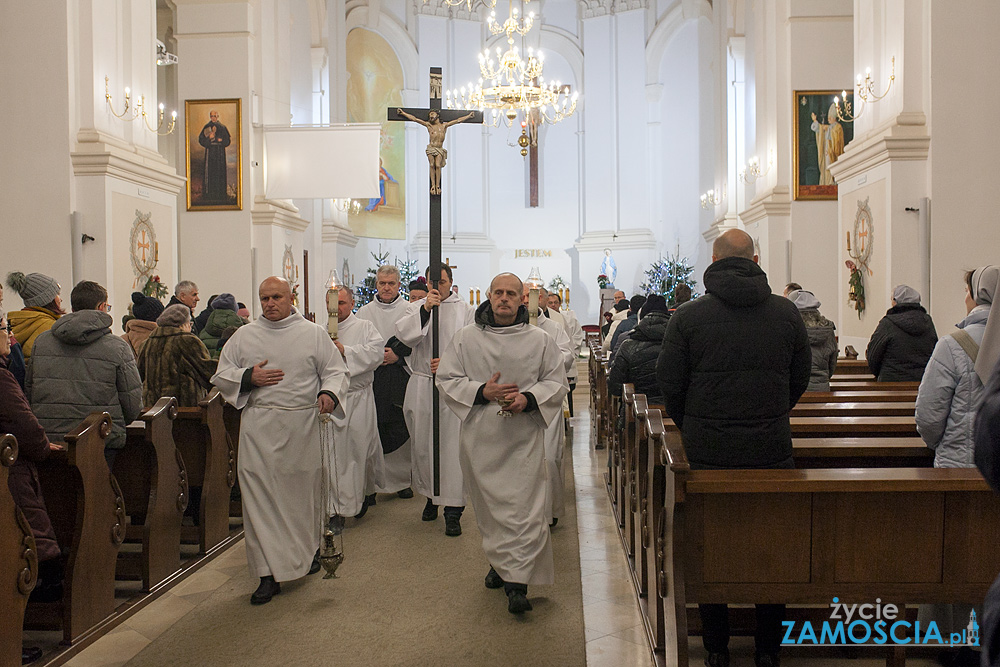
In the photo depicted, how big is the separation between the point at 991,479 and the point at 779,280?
43.7 ft

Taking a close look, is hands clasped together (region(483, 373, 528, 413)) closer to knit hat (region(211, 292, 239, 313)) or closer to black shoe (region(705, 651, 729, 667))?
black shoe (region(705, 651, 729, 667))

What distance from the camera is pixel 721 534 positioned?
342 centimetres

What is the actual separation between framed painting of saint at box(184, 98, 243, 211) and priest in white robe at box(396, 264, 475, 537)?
7.56 metres

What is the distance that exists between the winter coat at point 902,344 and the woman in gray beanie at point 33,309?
5477mm

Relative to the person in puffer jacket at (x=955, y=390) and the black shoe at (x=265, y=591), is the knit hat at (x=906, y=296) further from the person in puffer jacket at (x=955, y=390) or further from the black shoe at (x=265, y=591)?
the black shoe at (x=265, y=591)

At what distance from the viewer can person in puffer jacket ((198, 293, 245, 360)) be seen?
702cm

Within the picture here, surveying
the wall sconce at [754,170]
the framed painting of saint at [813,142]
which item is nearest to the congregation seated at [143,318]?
the framed painting of saint at [813,142]

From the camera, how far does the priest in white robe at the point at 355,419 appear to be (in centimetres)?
630

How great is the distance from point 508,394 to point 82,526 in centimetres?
219

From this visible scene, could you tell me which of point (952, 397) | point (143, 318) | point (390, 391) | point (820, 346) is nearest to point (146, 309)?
point (143, 318)

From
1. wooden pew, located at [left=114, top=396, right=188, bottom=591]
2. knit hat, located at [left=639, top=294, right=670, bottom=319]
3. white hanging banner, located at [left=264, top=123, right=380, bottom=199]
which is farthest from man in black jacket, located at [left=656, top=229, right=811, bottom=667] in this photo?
white hanging banner, located at [left=264, top=123, right=380, bottom=199]

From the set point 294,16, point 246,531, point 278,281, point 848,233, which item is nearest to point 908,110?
point 848,233

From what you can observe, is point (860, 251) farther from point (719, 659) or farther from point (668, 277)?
point (668, 277)

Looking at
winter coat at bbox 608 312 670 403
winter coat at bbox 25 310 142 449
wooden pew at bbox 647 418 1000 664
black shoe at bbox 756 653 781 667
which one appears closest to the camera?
wooden pew at bbox 647 418 1000 664
